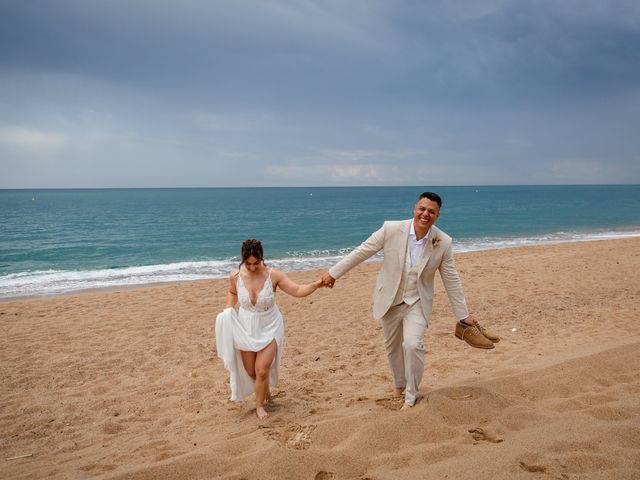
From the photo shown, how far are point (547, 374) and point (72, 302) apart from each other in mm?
12035

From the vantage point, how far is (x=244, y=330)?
4.85m

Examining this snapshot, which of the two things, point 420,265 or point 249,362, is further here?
point 249,362

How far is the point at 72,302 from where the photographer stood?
12352 millimetres

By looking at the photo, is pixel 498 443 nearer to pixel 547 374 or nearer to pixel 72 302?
pixel 547 374

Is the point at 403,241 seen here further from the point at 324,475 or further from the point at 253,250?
the point at 324,475

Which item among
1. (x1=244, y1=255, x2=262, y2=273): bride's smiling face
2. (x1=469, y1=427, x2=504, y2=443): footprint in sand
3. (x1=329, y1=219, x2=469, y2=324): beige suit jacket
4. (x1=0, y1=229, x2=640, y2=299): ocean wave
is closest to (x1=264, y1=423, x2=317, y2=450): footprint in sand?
(x1=329, y1=219, x2=469, y2=324): beige suit jacket

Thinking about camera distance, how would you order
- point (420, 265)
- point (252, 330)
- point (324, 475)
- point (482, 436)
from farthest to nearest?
point (252, 330) → point (420, 265) → point (482, 436) → point (324, 475)

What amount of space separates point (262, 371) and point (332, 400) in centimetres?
106

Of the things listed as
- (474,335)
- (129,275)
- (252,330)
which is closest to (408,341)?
(474,335)

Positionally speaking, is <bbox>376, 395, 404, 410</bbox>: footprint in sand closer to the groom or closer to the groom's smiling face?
the groom

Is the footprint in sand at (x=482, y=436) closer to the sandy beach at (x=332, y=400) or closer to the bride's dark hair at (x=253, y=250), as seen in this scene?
the sandy beach at (x=332, y=400)

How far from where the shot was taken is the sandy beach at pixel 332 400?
3523mm

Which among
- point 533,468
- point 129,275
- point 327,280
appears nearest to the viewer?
point 533,468

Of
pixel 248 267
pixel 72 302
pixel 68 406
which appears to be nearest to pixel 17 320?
pixel 72 302
